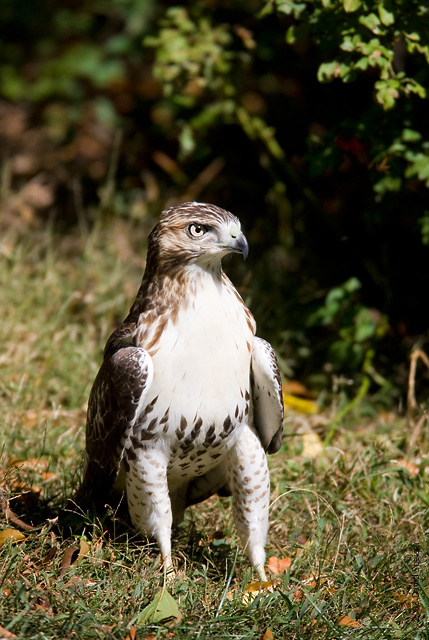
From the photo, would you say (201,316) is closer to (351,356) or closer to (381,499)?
(381,499)

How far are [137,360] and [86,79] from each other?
17.4ft

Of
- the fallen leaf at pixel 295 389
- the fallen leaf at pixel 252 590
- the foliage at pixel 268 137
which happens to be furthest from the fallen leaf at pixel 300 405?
the fallen leaf at pixel 252 590

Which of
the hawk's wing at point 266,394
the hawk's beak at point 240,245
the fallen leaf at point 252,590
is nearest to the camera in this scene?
the hawk's beak at point 240,245

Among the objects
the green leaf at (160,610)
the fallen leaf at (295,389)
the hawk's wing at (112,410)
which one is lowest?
the fallen leaf at (295,389)

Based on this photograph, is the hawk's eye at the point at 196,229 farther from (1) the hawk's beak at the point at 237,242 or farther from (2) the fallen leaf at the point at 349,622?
(2) the fallen leaf at the point at 349,622

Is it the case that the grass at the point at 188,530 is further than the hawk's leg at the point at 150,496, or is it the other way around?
the hawk's leg at the point at 150,496

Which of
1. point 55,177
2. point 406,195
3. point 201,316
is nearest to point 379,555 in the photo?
point 201,316

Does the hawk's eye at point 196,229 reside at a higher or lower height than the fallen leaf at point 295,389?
higher

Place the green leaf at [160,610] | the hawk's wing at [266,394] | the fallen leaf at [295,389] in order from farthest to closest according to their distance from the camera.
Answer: the fallen leaf at [295,389] → the hawk's wing at [266,394] → the green leaf at [160,610]

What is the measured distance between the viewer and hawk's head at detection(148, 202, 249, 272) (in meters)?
3.12

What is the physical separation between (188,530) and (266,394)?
838mm

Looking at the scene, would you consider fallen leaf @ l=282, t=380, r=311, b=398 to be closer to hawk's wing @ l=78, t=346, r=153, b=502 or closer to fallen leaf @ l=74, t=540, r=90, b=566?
hawk's wing @ l=78, t=346, r=153, b=502

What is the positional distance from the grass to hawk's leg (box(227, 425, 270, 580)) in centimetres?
12

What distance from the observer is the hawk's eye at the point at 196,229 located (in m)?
3.16
